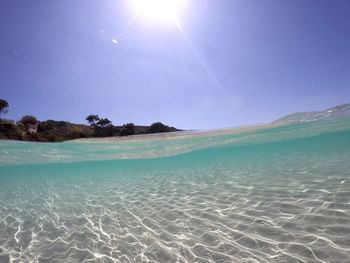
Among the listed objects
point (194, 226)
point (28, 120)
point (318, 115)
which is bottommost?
point (194, 226)

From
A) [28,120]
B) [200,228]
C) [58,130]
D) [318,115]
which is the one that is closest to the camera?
[200,228]

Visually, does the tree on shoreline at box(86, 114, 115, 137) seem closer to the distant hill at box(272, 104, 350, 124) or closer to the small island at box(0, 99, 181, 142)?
the small island at box(0, 99, 181, 142)

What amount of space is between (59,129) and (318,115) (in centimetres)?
3070

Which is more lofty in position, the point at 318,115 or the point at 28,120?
the point at 28,120

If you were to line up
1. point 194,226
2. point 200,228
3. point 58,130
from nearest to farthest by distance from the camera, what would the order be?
point 200,228
point 194,226
point 58,130

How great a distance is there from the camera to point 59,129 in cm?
3023

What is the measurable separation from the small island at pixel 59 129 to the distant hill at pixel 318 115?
18.5m

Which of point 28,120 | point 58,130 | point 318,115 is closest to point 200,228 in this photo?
point 318,115

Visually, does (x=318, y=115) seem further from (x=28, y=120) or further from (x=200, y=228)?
(x=28, y=120)

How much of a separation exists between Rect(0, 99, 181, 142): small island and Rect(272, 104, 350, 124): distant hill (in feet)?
60.5

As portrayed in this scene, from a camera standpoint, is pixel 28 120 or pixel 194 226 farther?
pixel 28 120

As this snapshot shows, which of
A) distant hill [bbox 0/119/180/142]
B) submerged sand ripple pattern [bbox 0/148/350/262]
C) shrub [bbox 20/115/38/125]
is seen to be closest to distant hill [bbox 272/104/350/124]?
submerged sand ripple pattern [bbox 0/148/350/262]

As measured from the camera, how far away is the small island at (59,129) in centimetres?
2322

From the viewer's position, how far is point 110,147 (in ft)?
76.3
